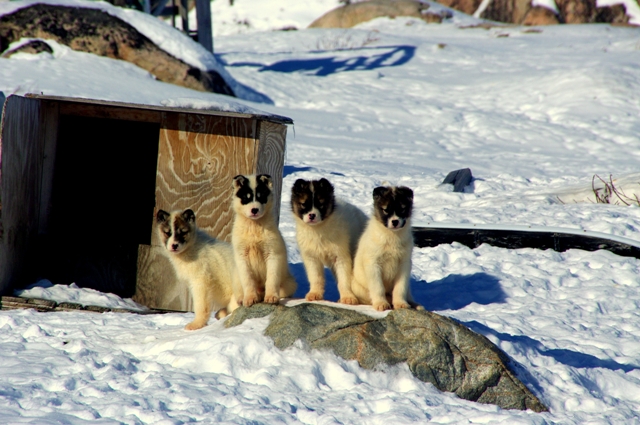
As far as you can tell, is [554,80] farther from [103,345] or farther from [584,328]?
[103,345]

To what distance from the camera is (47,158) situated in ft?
22.3

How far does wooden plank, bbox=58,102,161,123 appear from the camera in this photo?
6383mm

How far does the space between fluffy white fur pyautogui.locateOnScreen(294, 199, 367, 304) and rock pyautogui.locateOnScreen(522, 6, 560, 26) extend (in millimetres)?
26206

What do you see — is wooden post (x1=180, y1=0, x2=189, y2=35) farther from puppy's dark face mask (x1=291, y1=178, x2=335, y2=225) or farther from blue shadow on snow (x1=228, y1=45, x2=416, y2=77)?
puppy's dark face mask (x1=291, y1=178, x2=335, y2=225)

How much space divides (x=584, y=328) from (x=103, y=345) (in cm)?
383

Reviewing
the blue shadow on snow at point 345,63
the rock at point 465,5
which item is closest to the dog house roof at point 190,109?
the blue shadow on snow at point 345,63

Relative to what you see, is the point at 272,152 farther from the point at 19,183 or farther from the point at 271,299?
the point at 19,183

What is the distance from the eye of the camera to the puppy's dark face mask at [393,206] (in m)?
4.61

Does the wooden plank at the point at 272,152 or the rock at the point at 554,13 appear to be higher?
the rock at the point at 554,13

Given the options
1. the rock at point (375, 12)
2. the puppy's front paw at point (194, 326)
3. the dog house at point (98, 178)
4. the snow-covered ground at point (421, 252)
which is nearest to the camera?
the snow-covered ground at point (421, 252)

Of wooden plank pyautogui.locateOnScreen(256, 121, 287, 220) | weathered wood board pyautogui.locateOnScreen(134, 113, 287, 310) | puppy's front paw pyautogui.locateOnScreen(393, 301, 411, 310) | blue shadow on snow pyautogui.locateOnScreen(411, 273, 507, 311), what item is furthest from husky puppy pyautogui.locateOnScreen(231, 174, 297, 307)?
blue shadow on snow pyautogui.locateOnScreen(411, 273, 507, 311)

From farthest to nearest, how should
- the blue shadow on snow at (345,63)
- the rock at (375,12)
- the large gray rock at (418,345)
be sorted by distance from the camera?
the rock at (375,12)
the blue shadow on snow at (345,63)
the large gray rock at (418,345)

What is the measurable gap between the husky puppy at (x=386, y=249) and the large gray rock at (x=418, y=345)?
12.6 inches

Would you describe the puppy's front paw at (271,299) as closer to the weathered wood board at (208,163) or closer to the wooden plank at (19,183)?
the weathered wood board at (208,163)
